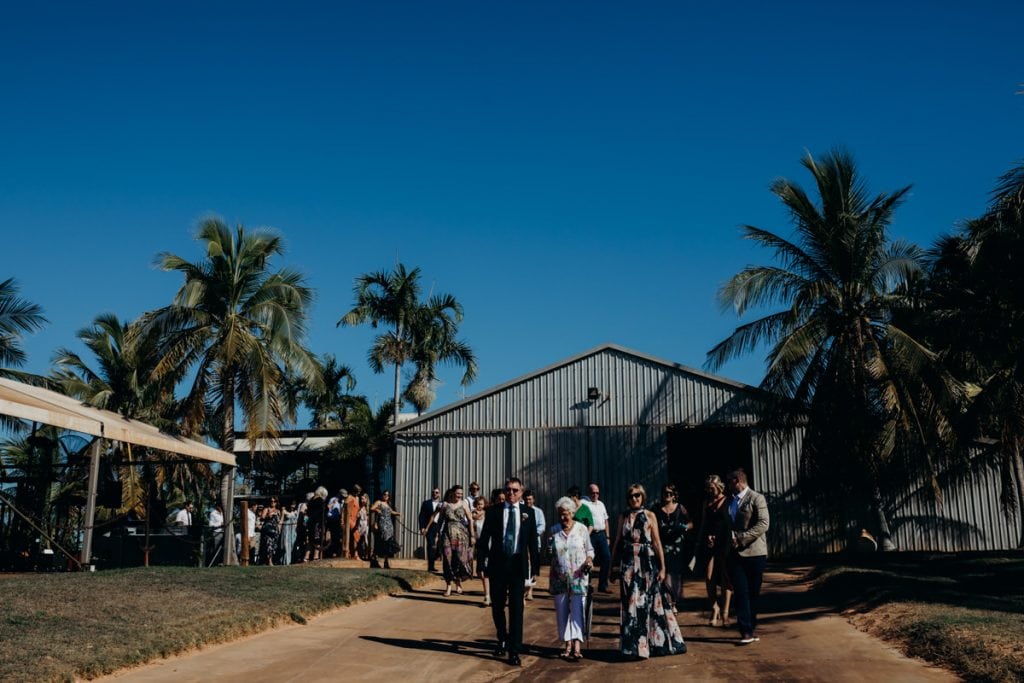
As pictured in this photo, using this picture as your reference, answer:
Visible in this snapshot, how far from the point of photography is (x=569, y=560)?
373 inches

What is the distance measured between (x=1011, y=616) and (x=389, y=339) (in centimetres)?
3010

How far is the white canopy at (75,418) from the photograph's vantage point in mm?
14633

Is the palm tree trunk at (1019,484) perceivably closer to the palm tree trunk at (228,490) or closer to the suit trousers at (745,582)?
the suit trousers at (745,582)

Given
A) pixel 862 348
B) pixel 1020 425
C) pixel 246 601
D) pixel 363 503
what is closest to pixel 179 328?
pixel 363 503

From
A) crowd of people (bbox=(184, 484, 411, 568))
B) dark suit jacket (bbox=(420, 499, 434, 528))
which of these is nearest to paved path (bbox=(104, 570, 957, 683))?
dark suit jacket (bbox=(420, 499, 434, 528))

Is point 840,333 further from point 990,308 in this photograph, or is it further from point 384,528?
point 384,528

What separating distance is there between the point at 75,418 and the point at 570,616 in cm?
1039

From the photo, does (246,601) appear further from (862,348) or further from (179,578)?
(862,348)

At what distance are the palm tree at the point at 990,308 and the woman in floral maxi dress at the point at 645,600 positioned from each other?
7.82m

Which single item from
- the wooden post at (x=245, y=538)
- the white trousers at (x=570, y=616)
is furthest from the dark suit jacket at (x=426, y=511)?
the white trousers at (x=570, y=616)

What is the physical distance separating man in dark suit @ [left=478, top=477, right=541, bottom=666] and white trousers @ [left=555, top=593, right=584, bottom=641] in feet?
1.37

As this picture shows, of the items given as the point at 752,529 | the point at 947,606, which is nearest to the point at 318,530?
the point at 752,529

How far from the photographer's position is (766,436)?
2336 centimetres

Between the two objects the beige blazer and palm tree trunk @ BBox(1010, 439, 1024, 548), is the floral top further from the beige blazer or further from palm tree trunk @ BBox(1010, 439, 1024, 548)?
palm tree trunk @ BBox(1010, 439, 1024, 548)
